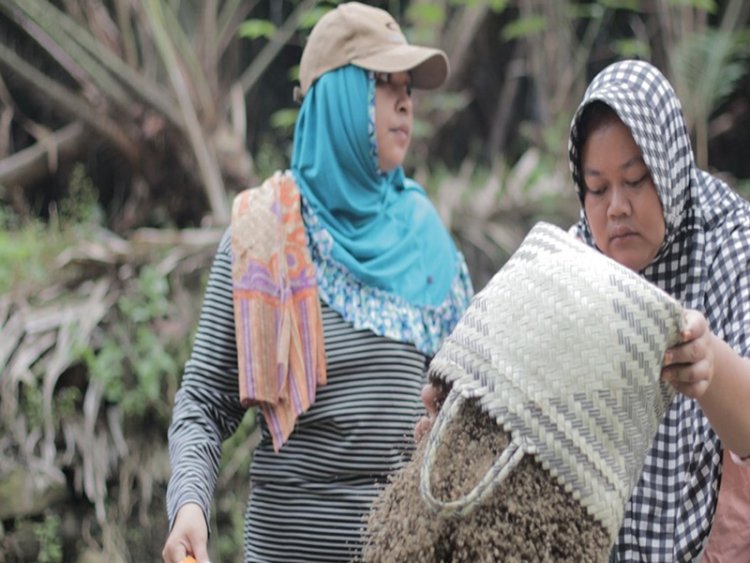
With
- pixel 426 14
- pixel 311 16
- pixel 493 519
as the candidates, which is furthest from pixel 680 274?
pixel 426 14

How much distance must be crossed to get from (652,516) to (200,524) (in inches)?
29.5

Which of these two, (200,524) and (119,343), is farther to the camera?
(119,343)

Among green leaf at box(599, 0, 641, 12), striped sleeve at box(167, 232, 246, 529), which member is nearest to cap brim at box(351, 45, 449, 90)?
striped sleeve at box(167, 232, 246, 529)

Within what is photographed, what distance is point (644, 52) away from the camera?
5.73 metres

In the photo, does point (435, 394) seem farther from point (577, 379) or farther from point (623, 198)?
point (623, 198)

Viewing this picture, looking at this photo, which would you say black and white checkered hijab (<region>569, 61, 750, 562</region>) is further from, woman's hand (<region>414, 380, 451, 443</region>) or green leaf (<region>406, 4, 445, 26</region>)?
green leaf (<region>406, 4, 445, 26</region>)

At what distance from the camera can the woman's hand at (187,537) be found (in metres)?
1.82

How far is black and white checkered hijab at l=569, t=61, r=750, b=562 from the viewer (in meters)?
1.52

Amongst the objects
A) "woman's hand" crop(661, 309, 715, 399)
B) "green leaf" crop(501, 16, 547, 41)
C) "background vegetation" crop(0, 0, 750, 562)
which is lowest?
"background vegetation" crop(0, 0, 750, 562)

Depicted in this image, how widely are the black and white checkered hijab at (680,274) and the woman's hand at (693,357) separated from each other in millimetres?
199

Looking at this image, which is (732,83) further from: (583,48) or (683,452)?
(683,452)

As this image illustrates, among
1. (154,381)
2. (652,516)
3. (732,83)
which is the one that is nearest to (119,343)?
(154,381)

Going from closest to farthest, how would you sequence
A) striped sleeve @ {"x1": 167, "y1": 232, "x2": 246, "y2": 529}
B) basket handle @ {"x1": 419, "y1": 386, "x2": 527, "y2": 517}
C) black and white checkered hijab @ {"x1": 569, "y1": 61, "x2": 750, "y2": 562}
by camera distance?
basket handle @ {"x1": 419, "y1": 386, "x2": 527, "y2": 517}
black and white checkered hijab @ {"x1": 569, "y1": 61, "x2": 750, "y2": 562}
striped sleeve @ {"x1": 167, "y1": 232, "x2": 246, "y2": 529}

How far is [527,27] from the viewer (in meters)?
5.65
